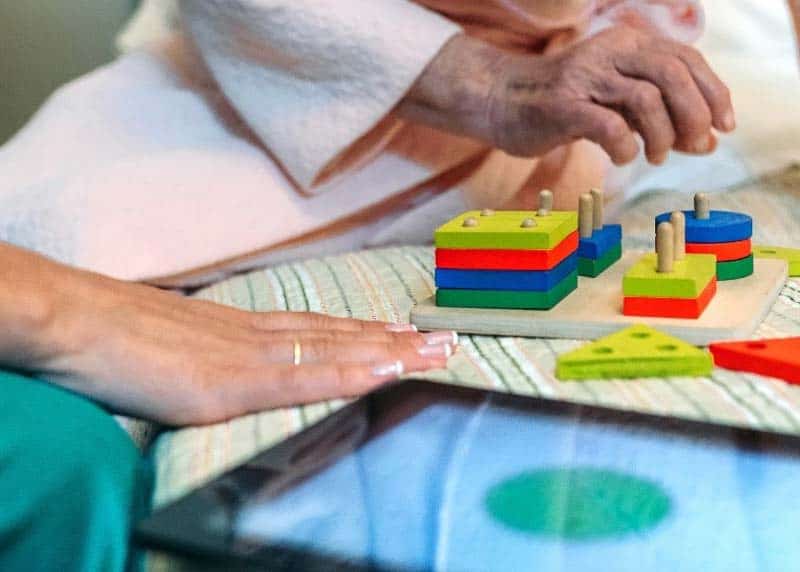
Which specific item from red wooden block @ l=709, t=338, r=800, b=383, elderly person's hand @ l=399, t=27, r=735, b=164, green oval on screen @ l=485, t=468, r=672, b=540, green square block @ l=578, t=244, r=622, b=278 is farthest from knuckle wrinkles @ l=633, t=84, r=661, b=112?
green oval on screen @ l=485, t=468, r=672, b=540

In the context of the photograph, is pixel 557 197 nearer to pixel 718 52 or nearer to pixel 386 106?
pixel 386 106

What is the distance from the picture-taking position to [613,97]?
0.65 meters

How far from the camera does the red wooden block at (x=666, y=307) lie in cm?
51

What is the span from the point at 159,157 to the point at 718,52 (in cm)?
69

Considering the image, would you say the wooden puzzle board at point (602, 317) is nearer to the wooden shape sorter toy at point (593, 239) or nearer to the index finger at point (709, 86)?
the wooden shape sorter toy at point (593, 239)

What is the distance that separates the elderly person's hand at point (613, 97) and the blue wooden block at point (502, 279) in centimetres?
14

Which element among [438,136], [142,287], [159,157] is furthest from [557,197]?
[142,287]

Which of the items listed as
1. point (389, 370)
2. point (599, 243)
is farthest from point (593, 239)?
point (389, 370)

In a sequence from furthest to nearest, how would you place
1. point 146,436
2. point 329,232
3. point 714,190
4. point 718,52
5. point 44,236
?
point 718,52 → point 714,190 → point 329,232 → point 44,236 → point 146,436

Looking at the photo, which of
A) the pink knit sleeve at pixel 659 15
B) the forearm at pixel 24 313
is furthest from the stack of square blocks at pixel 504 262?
the pink knit sleeve at pixel 659 15

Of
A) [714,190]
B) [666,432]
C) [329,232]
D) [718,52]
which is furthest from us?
[718,52]

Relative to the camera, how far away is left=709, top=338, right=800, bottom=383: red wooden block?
451 millimetres

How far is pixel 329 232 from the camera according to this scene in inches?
32.1

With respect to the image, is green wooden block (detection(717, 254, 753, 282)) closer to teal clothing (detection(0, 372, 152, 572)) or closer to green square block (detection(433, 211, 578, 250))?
green square block (detection(433, 211, 578, 250))
